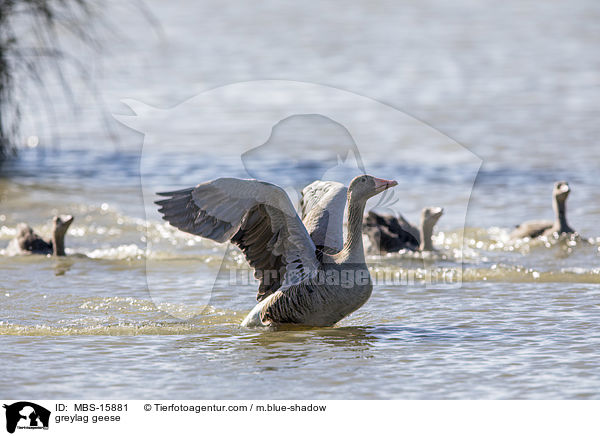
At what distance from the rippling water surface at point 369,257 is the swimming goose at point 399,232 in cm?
29

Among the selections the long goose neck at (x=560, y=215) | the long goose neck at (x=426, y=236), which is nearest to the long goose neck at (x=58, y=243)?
the long goose neck at (x=426, y=236)

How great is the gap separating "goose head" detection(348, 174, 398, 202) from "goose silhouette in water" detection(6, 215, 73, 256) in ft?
13.0

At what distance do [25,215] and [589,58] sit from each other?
14582 millimetres

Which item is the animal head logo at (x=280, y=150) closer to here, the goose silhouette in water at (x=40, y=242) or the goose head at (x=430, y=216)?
the goose head at (x=430, y=216)

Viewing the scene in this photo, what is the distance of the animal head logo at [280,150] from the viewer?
31.4ft

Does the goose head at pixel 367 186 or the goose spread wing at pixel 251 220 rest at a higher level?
the goose head at pixel 367 186

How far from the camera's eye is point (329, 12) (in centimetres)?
3003

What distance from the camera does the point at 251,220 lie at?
661 centimetres

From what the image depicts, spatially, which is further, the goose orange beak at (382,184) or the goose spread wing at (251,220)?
the goose orange beak at (382,184)

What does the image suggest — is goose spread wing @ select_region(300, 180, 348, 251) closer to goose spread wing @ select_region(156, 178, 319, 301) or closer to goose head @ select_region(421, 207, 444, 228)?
goose spread wing @ select_region(156, 178, 319, 301)

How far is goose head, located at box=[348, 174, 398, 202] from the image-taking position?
Answer: 6.74 metres

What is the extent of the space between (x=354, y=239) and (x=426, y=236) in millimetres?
3443

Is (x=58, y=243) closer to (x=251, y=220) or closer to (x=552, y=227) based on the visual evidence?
(x=251, y=220)
